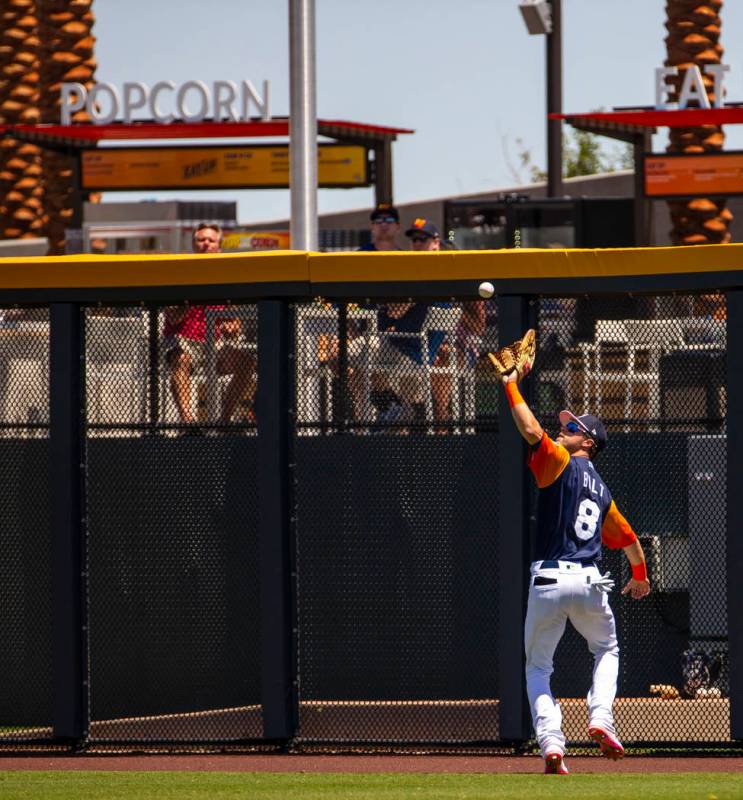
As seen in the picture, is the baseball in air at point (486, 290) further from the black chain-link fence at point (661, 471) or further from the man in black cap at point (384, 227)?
the man in black cap at point (384, 227)

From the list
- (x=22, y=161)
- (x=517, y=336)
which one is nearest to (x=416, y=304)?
(x=517, y=336)

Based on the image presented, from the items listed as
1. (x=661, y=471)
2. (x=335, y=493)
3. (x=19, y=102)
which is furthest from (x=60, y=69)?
(x=661, y=471)

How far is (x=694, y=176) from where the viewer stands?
21328 millimetres

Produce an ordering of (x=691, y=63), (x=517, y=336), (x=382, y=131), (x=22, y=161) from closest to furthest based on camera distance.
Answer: (x=517, y=336) → (x=382, y=131) → (x=691, y=63) → (x=22, y=161)

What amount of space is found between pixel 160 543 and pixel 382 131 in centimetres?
1224

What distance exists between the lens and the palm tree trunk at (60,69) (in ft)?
84.5

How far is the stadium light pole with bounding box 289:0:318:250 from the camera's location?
14.0m

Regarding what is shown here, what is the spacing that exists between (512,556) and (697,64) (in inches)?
609

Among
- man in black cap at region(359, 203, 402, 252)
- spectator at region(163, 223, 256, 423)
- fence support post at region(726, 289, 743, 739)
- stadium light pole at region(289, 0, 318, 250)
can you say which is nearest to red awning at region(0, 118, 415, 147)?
stadium light pole at region(289, 0, 318, 250)

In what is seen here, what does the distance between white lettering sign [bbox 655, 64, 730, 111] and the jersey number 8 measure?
13.9m

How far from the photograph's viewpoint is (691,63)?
23.7 m

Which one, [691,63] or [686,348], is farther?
[691,63]

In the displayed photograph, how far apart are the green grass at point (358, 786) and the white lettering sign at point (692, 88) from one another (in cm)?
1432

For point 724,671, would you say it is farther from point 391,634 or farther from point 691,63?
point 691,63
